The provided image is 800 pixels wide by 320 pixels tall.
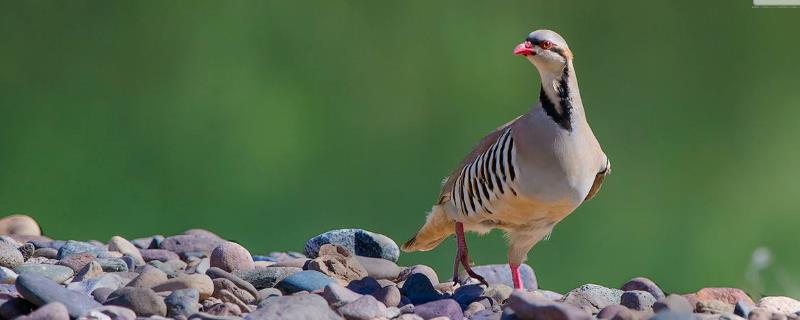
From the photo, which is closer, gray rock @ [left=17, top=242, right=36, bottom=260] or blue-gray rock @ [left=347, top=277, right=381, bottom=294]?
blue-gray rock @ [left=347, top=277, right=381, bottom=294]

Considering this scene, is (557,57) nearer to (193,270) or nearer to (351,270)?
(351,270)

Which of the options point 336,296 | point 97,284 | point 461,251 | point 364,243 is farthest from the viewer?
point 364,243

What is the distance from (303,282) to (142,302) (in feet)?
2.81

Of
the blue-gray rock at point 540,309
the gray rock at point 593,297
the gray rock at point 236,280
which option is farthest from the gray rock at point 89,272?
the gray rock at point 593,297

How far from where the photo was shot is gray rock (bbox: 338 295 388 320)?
3.96m

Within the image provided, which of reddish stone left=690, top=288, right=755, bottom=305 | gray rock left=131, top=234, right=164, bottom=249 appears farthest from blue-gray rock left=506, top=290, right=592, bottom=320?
gray rock left=131, top=234, right=164, bottom=249

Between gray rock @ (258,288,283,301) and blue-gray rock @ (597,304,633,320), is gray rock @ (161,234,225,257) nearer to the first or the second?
gray rock @ (258,288,283,301)

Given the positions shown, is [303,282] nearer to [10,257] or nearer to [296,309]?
[296,309]

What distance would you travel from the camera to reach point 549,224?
17.3ft

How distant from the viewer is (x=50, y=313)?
141 inches

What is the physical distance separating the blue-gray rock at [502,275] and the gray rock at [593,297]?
81 centimetres

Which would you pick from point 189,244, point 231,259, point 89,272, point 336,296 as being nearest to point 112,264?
point 89,272

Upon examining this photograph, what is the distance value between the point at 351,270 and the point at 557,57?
1.37 m

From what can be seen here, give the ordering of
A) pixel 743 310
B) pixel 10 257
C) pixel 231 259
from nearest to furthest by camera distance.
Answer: pixel 743 310 < pixel 10 257 < pixel 231 259
